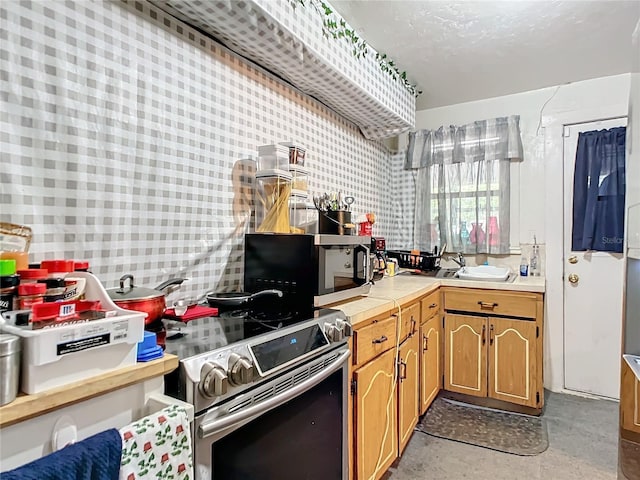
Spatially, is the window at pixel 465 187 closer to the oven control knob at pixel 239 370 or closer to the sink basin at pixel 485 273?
the sink basin at pixel 485 273

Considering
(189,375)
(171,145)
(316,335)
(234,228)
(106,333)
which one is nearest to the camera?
(106,333)

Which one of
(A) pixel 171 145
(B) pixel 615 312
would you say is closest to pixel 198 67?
(A) pixel 171 145

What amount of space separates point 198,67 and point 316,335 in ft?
3.73

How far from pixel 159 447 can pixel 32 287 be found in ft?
1.30

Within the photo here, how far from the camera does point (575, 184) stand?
2.72 meters

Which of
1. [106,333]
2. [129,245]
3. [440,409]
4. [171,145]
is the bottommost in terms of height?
[440,409]

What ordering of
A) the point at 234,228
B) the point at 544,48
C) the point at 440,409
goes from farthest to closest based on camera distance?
the point at 440,409
the point at 544,48
the point at 234,228

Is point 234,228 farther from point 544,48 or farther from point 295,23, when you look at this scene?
point 544,48

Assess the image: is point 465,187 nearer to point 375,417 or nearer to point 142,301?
point 375,417

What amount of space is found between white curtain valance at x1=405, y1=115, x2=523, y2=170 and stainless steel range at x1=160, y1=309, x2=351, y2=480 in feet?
7.33

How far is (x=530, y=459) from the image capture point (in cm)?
193

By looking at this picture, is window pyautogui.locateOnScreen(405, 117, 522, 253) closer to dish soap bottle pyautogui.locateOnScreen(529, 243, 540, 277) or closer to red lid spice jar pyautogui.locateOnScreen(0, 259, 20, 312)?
dish soap bottle pyautogui.locateOnScreen(529, 243, 540, 277)

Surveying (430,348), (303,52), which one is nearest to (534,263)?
(430,348)

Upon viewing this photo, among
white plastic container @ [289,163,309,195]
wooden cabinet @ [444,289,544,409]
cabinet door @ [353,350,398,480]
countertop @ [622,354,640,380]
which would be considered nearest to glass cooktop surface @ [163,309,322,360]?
cabinet door @ [353,350,398,480]
